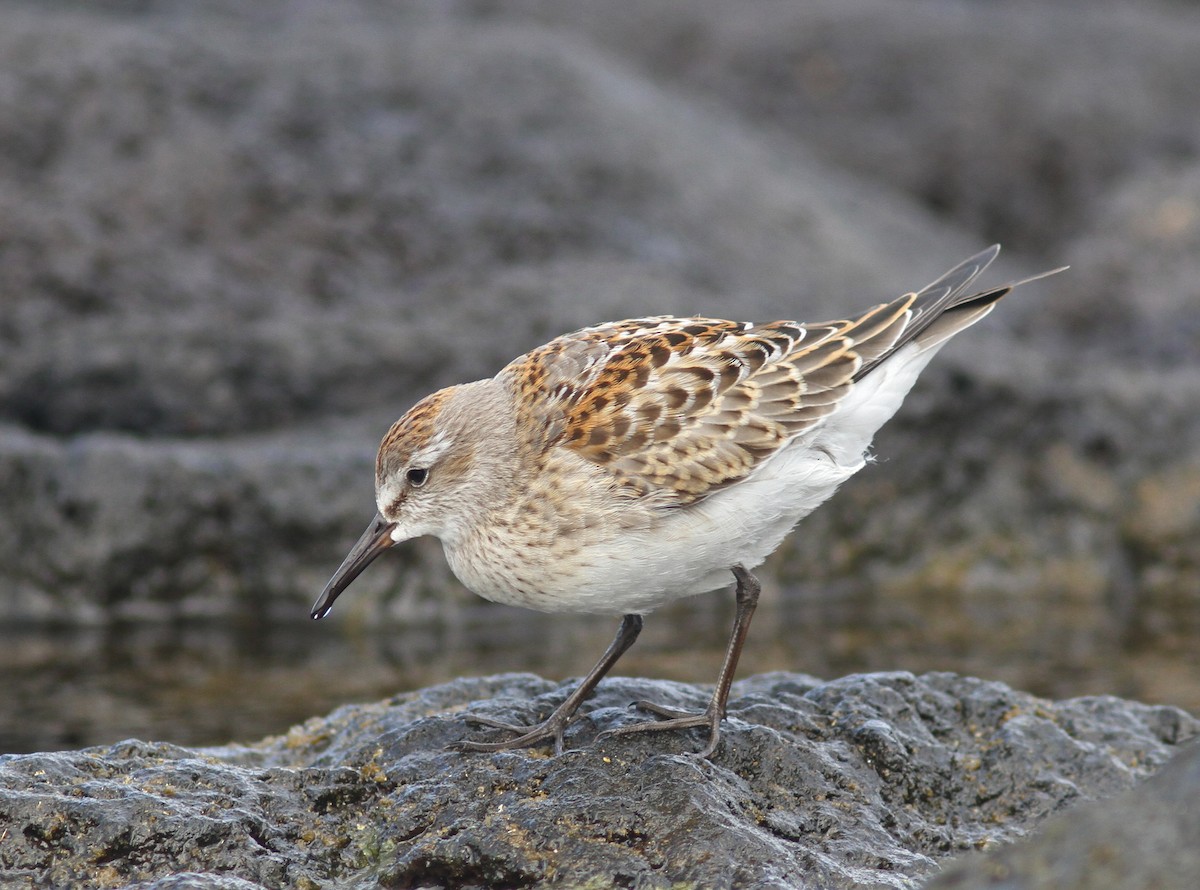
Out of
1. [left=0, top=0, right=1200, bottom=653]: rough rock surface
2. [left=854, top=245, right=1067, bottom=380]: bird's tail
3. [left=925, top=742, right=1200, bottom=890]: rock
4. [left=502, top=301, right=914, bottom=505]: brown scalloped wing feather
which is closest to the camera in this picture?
[left=925, top=742, right=1200, bottom=890]: rock

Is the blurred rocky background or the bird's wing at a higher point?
the bird's wing

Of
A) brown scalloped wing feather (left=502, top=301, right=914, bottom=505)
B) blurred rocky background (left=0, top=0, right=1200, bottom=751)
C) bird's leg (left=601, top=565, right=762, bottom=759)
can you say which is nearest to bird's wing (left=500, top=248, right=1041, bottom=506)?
brown scalloped wing feather (left=502, top=301, right=914, bottom=505)

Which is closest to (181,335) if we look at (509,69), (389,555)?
(389,555)

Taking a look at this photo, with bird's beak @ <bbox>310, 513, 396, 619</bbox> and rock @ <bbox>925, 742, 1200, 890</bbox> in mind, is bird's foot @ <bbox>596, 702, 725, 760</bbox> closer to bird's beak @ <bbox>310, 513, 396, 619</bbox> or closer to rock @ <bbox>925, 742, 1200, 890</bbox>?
bird's beak @ <bbox>310, 513, 396, 619</bbox>

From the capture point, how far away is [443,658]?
8.24m

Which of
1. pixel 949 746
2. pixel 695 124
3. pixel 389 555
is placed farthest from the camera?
pixel 695 124

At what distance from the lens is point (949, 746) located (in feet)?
16.4

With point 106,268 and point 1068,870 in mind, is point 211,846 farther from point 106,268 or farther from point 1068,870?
point 106,268

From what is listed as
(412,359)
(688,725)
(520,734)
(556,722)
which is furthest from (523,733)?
(412,359)

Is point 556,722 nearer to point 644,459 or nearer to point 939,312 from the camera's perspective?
point 644,459

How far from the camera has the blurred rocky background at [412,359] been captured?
840 cm

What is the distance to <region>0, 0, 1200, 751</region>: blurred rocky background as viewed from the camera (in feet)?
27.6

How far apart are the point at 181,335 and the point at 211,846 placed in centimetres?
587

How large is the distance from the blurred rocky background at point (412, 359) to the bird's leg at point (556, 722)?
8.64ft
